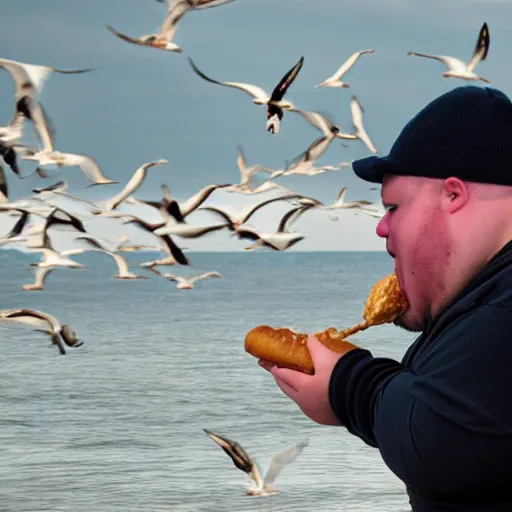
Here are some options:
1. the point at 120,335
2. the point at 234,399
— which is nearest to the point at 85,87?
the point at 120,335

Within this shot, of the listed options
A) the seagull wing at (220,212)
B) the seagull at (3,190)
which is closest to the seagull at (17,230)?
the seagull at (3,190)

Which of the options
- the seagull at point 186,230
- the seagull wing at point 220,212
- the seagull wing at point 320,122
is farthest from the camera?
the seagull wing at point 320,122

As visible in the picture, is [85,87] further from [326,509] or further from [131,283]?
[326,509]

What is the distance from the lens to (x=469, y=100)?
0.81 m

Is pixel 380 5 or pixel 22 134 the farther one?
pixel 380 5

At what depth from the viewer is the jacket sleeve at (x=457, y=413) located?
731mm

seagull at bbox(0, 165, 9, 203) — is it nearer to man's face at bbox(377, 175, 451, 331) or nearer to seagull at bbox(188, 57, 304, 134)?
seagull at bbox(188, 57, 304, 134)

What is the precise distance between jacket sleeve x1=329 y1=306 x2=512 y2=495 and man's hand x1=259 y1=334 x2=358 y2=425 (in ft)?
0.25

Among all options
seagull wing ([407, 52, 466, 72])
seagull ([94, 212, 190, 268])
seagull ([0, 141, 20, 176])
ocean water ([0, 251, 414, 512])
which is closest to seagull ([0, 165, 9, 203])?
seagull ([0, 141, 20, 176])

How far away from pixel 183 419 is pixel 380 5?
2491 centimetres

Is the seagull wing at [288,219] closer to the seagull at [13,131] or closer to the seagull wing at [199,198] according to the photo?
the seagull wing at [199,198]

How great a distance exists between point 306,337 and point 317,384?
0.05 meters

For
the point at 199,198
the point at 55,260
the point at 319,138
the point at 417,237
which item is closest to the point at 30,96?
the point at 199,198

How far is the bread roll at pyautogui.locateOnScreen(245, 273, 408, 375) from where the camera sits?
883 mm
